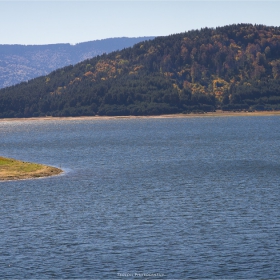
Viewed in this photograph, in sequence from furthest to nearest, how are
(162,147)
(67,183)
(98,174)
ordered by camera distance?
(162,147) → (98,174) → (67,183)

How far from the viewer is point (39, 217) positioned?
235ft

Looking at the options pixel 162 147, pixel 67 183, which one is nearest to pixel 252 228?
pixel 67 183

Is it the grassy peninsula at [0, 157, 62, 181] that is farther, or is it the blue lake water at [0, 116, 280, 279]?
the grassy peninsula at [0, 157, 62, 181]

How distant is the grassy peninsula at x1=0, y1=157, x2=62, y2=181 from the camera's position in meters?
102

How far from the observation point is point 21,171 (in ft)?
349

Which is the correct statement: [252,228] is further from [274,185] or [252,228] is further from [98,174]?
[98,174]

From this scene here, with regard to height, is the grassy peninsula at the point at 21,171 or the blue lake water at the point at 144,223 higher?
the grassy peninsula at the point at 21,171

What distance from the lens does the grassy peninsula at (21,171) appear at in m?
102

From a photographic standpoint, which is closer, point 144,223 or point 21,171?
point 144,223

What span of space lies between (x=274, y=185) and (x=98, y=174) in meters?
30.7

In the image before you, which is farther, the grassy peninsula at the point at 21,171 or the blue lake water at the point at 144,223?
the grassy peninsula at the point at 21,171

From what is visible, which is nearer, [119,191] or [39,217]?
[39,217]

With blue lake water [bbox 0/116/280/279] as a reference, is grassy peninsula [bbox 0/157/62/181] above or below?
above

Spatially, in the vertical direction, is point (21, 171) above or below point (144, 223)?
above
